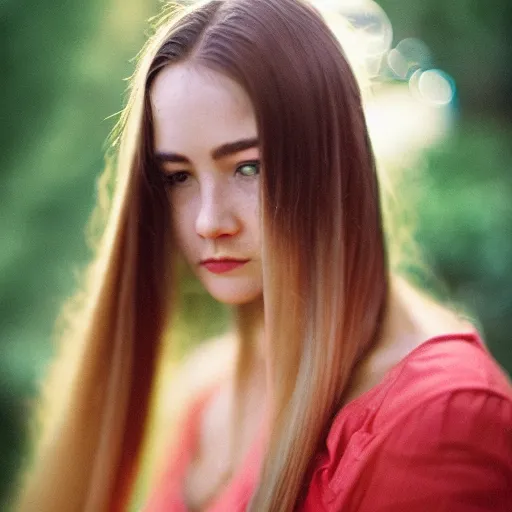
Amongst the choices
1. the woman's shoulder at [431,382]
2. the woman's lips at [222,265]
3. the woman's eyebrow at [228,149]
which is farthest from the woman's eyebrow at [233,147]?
the woman's shoulder at [431,382]

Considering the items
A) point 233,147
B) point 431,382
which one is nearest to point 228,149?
point 233,147

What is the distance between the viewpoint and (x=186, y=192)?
0.75 metres

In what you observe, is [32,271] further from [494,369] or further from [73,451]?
[494,369]

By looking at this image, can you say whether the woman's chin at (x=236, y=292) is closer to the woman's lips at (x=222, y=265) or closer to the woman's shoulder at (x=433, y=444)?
the woman's lips at (x=222, y=265)

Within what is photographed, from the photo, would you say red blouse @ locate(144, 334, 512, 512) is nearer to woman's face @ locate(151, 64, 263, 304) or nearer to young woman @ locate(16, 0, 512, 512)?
young woman @ locate(16, 0, 512, 512)

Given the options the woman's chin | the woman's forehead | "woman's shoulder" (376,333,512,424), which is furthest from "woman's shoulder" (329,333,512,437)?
the woman's forehead

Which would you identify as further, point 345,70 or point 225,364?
point 225,364

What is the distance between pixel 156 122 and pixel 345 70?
20cm

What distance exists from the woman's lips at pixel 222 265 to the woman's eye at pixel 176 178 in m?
0.09

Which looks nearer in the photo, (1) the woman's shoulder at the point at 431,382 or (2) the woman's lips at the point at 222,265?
(1) the woman's shoulder at the point at 431,382

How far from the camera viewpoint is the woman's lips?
0.74 metres

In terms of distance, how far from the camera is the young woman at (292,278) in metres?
0.62

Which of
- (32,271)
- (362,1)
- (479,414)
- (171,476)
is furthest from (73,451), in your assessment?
(362,1)

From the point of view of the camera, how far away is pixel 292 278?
2.31ft
